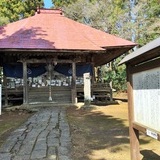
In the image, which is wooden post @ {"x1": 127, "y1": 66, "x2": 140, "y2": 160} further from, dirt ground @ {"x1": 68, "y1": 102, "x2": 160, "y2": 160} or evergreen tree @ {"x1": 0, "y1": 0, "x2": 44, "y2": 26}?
evergreen tree @ {"x1": 0, "y1": 0, "x2": 44, "y2": 26}

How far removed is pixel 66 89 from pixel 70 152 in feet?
33.9

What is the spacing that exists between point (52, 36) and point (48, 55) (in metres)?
1.16

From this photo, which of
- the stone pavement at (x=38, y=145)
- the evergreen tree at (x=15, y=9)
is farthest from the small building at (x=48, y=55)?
the evergreen tree at (x=15, y=9)

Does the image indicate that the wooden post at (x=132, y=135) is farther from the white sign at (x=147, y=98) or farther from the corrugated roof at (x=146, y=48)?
the corrugated roof at (x=146, y=48)

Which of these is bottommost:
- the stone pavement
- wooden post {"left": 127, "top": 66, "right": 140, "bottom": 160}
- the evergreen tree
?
the stone pavement

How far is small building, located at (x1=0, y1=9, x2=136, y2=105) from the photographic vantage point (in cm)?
1408

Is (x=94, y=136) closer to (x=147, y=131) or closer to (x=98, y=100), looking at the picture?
(x=147, y=131)

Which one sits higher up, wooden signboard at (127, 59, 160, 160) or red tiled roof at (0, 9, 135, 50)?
red tiled roof at (0, 9, 135, 50)

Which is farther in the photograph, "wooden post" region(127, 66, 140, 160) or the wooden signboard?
"wooden post" region(127, 66, 140, 160)

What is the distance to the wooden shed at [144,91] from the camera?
358 centimetres

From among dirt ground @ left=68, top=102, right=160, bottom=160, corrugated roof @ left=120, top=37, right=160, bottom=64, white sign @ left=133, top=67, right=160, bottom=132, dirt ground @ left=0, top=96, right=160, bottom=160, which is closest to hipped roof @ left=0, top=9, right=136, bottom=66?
dirt ground @ left=0, top=96, right=160, bottom=160

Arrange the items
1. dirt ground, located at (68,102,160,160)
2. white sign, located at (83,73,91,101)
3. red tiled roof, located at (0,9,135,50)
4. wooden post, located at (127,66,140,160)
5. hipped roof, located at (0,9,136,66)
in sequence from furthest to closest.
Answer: red tiled roof, located at (0,9,135,50), hipped roof, located at (0,9,136,66), white sign, located at (83,73,91,101), dirt ground, located at (68,102,160,160), wooden post, located at (127,66,140,160)

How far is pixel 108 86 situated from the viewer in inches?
644

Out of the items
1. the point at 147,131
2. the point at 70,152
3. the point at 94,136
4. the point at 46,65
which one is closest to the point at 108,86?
the point at 46,65
